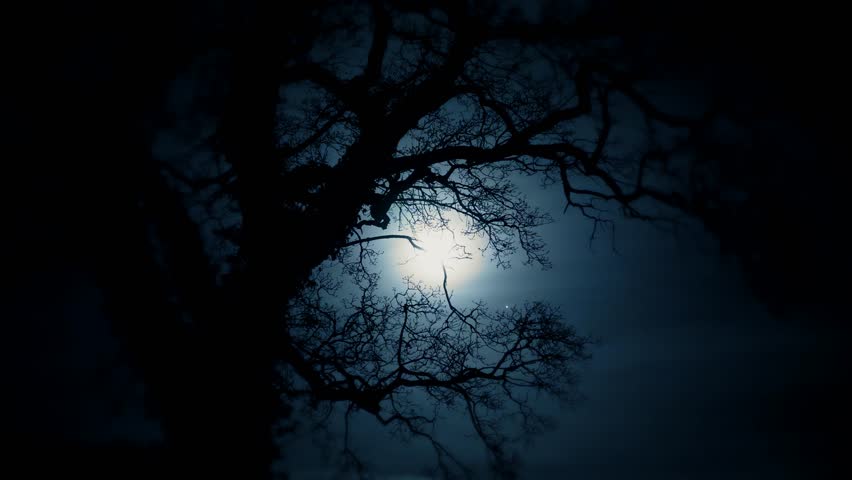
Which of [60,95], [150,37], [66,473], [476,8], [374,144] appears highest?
[476,8]

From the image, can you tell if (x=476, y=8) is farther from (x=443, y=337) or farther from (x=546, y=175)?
(x=443, y=337)

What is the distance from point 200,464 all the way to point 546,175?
572cm

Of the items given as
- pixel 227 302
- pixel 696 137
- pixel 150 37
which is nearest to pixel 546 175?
pixel 696 137

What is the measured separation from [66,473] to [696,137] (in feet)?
26.7

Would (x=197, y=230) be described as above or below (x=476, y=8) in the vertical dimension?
below

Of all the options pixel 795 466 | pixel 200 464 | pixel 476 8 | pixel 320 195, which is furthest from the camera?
pixel 795 466

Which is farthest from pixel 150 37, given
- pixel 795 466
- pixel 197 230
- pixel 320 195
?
pixel 795 466

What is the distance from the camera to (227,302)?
4336 millimetres

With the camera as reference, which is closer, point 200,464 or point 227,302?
point 200,464

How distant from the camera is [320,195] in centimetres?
610

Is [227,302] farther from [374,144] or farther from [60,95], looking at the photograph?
[374,144]

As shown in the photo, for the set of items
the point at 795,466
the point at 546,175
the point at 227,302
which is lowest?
the point at 227,302

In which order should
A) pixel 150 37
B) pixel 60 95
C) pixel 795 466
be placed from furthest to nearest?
pixel 795 466
pixel 150 37
pixel 60 95

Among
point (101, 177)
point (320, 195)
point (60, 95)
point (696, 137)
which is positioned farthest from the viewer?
point (320, 195)
